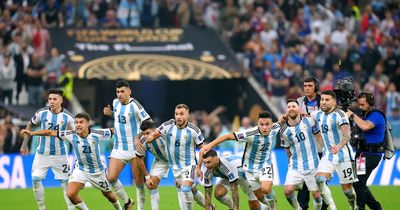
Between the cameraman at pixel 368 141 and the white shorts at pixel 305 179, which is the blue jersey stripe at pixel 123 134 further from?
the cameraman at pixel 368 141

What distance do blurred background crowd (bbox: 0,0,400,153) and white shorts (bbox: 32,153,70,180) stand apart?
790 centimetres

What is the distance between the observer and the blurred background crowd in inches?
1091

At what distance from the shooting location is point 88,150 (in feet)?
57.6

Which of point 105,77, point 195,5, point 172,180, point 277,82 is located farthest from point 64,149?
point 195,5

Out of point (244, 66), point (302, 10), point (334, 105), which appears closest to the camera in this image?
point (334, 105)

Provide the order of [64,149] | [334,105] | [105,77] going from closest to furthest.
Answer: [334,105], [64,149], [105,77]

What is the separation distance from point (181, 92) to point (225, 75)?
5.95ft

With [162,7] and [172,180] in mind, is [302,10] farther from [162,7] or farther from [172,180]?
[172,180]

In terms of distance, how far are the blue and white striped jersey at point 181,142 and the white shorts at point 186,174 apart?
0.21 feet

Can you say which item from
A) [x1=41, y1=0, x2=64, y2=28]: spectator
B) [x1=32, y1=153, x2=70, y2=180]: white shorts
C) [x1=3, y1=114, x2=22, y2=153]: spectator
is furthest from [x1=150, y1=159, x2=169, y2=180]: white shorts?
[x1=41, y1=0, x2=64, y2=28]: spectator

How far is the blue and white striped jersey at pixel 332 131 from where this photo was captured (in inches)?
677

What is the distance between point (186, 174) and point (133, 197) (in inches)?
183

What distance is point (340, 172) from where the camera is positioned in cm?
1723

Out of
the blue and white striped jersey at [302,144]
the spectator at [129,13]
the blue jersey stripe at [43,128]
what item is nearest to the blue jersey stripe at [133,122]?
the blue jersey stripe at [43,128]
